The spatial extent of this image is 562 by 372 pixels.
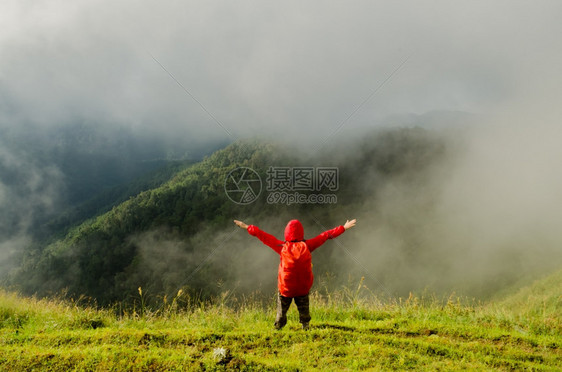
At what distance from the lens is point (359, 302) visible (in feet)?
26.2

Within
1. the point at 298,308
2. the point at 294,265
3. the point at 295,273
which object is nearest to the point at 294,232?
the point at 294,265

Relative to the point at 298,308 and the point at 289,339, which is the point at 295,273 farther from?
the point at 289,339

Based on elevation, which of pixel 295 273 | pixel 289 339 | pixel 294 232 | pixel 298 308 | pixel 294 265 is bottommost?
pixel 289 339

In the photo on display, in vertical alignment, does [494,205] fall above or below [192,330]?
above

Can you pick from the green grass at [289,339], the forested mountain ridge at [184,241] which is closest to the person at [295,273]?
the green grass at [289,339]

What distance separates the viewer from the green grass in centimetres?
477

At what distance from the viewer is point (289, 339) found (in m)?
5.68

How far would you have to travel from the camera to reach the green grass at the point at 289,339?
15.7ft

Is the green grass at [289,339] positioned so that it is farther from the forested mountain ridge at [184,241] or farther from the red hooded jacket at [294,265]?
the forested mountain ridge at [184,241]

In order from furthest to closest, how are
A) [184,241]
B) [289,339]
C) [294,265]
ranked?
1. [184,241]
2. [294,265]
3. [289,339]

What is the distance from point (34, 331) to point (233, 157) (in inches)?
6530

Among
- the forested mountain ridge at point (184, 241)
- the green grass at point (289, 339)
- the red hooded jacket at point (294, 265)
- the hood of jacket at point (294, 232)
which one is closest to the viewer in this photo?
the green grass at point (289, 339)

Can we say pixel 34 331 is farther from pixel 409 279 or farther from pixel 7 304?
pixel 409 279

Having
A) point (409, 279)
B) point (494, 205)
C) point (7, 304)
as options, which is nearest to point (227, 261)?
point (409, 279)
